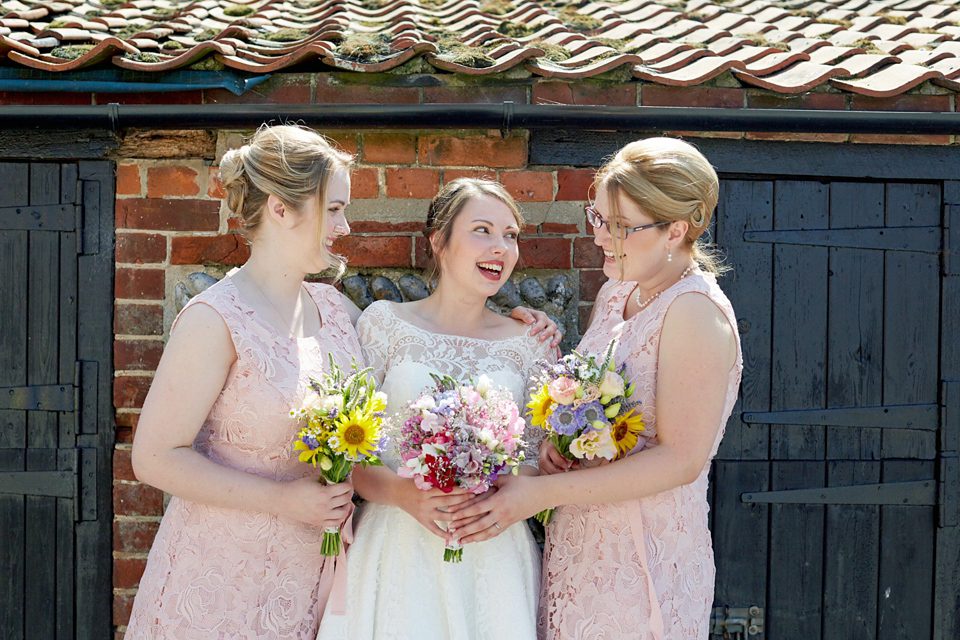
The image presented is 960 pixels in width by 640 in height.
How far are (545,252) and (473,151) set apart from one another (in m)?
0.49

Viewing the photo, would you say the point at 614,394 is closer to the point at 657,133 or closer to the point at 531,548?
the point at 531,548

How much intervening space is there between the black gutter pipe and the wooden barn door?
0.94 ft

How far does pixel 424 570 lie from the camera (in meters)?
2.61

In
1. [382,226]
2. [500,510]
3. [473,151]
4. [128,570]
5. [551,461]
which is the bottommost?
[128,570]

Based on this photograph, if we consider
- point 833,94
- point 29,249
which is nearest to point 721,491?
point 833,94

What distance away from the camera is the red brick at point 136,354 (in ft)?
10.9

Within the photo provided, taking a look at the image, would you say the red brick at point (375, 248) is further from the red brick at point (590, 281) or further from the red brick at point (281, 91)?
the red brick at point (590, 281)

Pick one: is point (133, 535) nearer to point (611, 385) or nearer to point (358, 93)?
point (358, 93)

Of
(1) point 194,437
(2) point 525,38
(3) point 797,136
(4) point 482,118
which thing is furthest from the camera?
(2) point 525,38

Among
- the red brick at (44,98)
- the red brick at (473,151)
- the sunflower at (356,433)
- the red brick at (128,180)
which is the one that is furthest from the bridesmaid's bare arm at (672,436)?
the red brick at (44,98)

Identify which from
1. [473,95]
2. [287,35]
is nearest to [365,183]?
[473,95]

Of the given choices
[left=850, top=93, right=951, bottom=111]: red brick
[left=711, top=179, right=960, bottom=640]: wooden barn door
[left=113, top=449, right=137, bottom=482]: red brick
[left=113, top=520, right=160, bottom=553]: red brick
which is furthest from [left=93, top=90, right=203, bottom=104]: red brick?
[left=850, top=93, right=951, bottom=111]: red brick

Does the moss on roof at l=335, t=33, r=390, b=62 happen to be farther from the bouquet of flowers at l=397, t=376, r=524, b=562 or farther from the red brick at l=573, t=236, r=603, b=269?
the bouquet of flowers at l=397, t=376, r=524, b=562

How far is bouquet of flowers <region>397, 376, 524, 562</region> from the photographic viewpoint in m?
2.29
